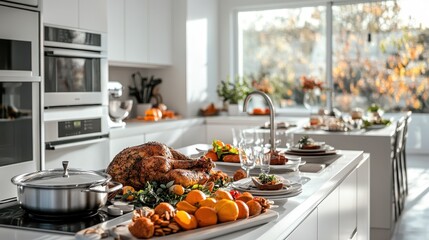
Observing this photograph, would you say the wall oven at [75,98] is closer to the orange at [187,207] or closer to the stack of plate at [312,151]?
the stack of plate at [312,151]

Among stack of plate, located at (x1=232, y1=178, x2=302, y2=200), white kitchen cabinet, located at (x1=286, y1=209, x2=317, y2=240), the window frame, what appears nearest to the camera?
white kitchen cabinet, located at (x1=286, y1=209, x2=317, y2=240)

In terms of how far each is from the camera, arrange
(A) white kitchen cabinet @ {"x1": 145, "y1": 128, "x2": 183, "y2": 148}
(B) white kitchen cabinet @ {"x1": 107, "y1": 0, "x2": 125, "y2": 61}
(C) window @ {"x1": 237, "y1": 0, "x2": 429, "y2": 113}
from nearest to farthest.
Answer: (B) white kitchen cabinet @ {"x1": 107, "y1": 0, "x2": 125, "y2": 61}
(A) white kitchen cabinet @ {"x1": 145, "y1": 128, "x2": 183, "y2": 148}
(C) window @ {"x1": 237, "y1": 0, "x2": 429, "y2": 113}

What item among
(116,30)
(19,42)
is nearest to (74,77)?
(19,42)

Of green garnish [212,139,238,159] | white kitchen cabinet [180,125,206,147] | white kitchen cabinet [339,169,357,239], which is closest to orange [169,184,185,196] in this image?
green garnish [212,139,238,159]

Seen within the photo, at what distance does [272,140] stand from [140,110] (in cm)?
363

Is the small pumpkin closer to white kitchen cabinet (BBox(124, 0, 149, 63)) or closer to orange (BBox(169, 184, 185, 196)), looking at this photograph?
white kitchen cabinet (BBox(124, 0, 149, 63))

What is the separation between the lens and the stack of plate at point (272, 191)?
1.73m

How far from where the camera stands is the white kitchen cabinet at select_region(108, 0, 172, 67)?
494 centimetres

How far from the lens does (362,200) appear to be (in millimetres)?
2908

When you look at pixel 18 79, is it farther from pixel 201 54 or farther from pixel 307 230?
pixel 201 54

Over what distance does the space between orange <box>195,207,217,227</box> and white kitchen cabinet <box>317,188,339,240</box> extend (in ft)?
2.13

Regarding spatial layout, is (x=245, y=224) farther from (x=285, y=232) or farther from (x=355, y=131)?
(x=355, y=131)

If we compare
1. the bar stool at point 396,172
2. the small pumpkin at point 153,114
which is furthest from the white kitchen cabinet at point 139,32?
the bar stool at point 396,172

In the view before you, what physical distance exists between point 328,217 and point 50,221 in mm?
1102
